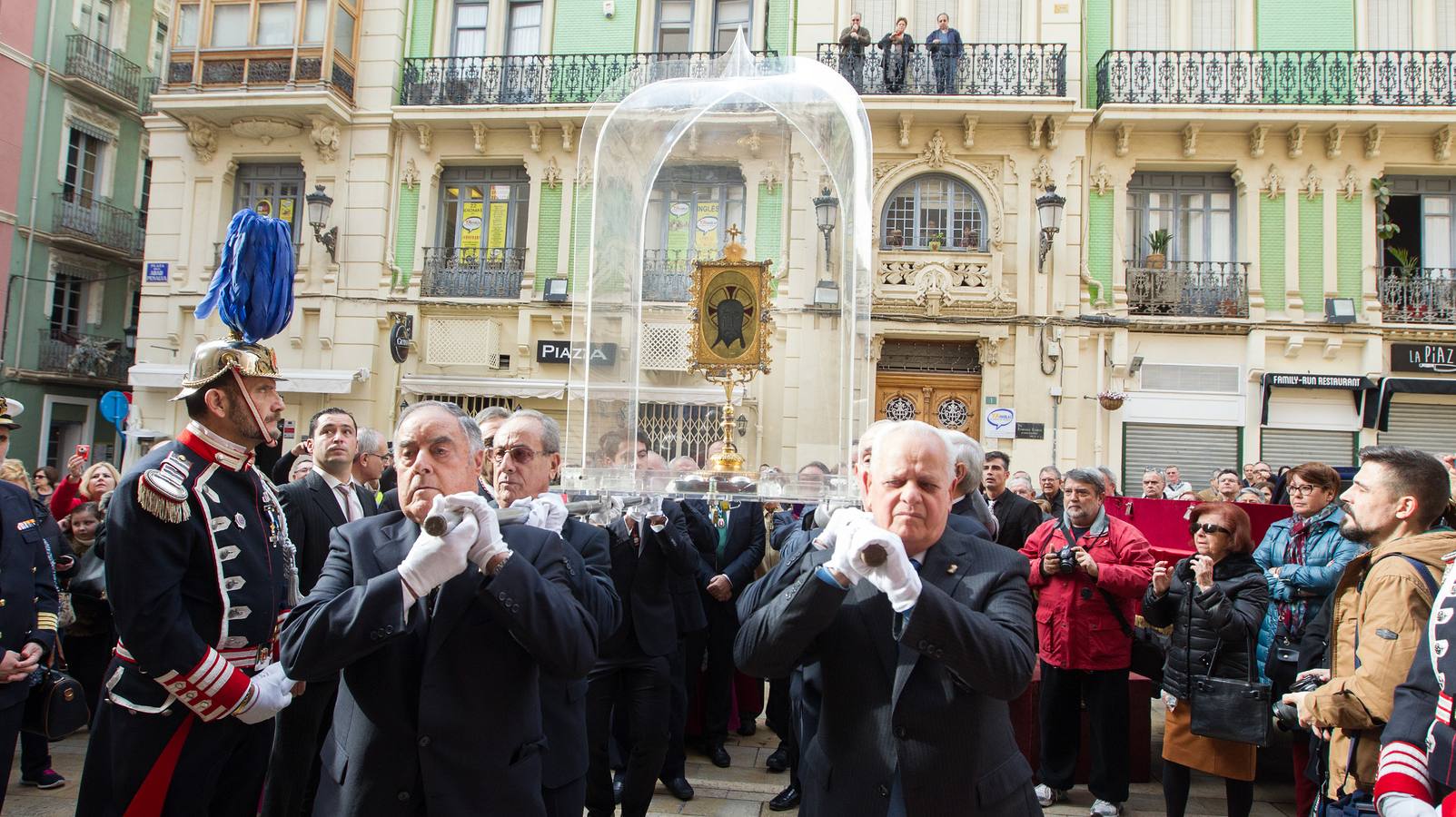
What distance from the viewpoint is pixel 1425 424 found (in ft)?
46.9

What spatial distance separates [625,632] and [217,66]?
53.3ft

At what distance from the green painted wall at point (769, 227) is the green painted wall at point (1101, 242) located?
984cm

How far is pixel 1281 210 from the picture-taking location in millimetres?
14484

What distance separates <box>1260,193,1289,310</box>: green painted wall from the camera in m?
14.4

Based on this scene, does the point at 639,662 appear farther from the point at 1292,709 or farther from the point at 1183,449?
the point at 1183,449

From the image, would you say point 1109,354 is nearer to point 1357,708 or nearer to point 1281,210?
point 1281,210

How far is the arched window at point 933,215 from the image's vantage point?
1479 cm

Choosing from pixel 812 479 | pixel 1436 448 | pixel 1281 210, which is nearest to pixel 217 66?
pixel 812 479

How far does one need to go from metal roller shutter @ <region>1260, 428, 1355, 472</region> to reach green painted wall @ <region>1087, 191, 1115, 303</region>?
3.41 metres

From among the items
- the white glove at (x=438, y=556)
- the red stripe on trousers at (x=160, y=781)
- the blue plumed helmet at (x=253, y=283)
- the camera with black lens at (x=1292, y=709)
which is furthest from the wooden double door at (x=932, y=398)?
the white glove at (x=438, y=556)

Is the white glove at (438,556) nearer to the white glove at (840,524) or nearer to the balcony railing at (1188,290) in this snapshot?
the white glove at (840,524)

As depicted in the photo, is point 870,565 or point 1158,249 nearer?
point 870,565

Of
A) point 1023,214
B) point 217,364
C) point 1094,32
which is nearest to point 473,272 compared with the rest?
point 1023,214

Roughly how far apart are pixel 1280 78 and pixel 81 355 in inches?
976
